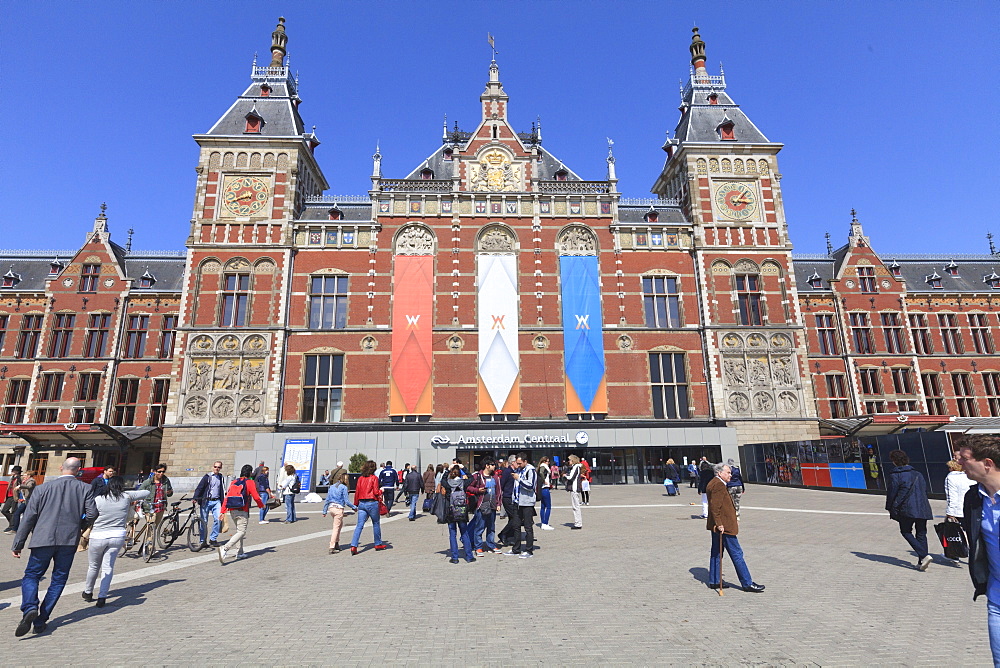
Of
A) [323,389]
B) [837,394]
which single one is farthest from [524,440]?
[837,394]

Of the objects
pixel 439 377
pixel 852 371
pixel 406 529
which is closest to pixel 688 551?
pixel 406 529

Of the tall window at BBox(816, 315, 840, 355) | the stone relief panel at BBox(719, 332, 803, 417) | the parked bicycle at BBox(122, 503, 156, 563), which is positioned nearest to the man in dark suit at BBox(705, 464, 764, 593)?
the parked bicycle at BBox(122, 503, 156, 563)

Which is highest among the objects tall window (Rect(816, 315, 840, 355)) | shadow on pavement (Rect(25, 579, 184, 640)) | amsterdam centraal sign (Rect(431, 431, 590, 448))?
tall window (Rect(816, 315, 840, 355))

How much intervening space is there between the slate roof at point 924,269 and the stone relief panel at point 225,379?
3488 centimetres

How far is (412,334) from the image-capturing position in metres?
30.7

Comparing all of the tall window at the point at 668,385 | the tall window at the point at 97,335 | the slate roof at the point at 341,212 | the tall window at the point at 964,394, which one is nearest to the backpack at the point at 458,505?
the tall window at the point at 668,385

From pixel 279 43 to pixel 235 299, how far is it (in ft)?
67.3

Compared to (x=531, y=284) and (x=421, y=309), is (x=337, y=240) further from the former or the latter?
(x=531, y=284)

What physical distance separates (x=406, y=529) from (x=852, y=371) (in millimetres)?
32465

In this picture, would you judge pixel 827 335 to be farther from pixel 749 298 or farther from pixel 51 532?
pixel 51 532

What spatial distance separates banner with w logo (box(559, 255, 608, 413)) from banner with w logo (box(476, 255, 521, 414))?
2.88m

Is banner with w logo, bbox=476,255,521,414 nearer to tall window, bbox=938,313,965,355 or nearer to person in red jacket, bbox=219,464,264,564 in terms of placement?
person in red jacket, bbox=219,464,264,564

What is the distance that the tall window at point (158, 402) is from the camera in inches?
1339

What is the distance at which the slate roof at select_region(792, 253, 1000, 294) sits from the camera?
126 ft
